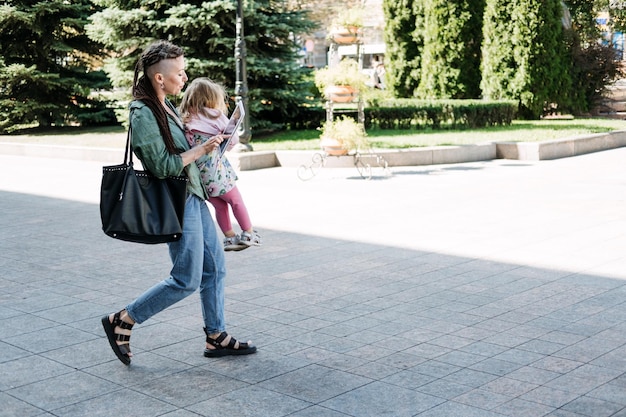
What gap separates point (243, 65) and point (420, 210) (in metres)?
7.44

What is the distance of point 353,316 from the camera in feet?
20.5

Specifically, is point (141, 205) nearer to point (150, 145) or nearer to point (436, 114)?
point (150, 145)

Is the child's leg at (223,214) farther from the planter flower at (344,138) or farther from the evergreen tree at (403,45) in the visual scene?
the evergreen tree at (403,45)

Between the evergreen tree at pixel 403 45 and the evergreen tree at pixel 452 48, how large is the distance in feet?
3.50

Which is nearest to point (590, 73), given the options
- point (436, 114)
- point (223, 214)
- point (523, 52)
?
point (523, 52)

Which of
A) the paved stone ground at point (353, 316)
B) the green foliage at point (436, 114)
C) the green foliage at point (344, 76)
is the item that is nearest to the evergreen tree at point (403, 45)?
the green foliage at point (436, 114)

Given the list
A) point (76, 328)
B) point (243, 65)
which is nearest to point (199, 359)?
point (76, 328)

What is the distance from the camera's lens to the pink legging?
5.76 meters

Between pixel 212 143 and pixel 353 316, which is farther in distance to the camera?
pixel 353 316

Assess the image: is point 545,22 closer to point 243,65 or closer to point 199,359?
point 243,65

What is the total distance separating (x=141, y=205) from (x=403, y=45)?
2275cm

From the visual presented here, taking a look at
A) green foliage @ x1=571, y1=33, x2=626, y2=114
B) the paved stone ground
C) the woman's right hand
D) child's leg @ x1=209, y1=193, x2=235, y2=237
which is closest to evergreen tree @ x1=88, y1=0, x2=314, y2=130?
the paved stone ground

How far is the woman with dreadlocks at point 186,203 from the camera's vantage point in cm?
468

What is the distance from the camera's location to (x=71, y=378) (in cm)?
497
